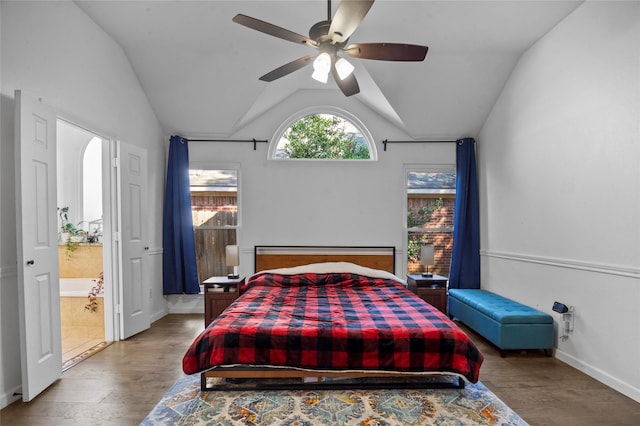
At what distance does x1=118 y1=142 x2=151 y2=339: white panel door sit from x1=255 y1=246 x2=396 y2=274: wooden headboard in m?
1.37

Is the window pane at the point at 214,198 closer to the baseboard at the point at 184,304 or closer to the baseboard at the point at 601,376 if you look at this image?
the baseboard at the point at 184,304

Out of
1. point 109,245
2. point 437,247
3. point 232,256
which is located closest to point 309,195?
point 232,256

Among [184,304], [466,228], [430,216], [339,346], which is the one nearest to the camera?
[339,346]

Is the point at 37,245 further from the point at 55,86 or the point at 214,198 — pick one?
the point at 214,198

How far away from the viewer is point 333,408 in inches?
89.3

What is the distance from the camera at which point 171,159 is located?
15.0ft

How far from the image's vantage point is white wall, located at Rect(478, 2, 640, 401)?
8.28ft

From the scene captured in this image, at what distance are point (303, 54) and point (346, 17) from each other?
204 cm

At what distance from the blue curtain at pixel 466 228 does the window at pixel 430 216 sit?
0.78ft

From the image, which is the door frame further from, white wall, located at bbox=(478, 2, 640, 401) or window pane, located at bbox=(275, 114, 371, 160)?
white wall, located at bbox=(478, 2, 640, 401)

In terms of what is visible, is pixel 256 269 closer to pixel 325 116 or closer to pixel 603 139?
pixel 325 116

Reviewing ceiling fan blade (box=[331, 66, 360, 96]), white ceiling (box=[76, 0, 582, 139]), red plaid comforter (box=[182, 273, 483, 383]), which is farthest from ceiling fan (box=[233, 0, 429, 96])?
red plaid comforter (box=[182, 273, 483, 383])

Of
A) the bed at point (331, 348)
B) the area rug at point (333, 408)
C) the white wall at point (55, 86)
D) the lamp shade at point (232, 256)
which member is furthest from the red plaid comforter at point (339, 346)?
the lamp shade at point (232, 256)

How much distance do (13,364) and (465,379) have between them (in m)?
3.06
